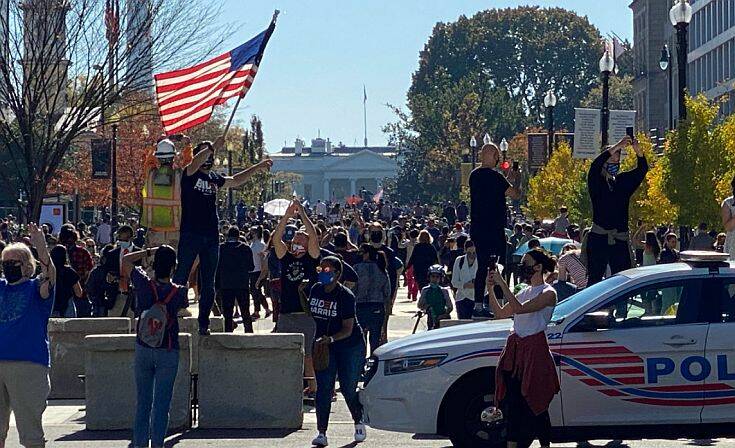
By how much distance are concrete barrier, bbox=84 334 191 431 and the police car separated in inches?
105

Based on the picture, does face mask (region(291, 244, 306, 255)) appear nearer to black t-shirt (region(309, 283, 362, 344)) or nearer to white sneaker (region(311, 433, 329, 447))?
black t-shirt (region(309, 283, 362, 344))

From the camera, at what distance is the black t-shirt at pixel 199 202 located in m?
14.4

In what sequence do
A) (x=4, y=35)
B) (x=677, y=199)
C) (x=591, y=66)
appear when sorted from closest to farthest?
(x=677, y=199)
(x=4, y=35)
(x=591, y=66)

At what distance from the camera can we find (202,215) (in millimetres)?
14531

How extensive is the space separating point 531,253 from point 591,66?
346ft

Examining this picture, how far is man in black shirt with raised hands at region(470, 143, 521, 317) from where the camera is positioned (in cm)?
1581

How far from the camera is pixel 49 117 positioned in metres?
34.3

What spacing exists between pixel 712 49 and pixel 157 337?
7796 centimetres

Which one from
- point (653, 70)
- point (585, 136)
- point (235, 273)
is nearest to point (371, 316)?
point (235, 273)

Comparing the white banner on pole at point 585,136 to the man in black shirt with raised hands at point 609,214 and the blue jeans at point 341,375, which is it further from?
the blue jeans at point 341,375

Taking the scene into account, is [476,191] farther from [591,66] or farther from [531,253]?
[591,66]

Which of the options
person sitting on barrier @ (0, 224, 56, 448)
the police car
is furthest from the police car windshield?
person sitting on barrier @ (0, 224, 56, 448)

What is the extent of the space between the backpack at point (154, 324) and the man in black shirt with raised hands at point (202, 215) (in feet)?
7.39

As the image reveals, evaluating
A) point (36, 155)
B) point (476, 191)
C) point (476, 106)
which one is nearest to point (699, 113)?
point (476, 191)
